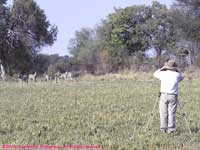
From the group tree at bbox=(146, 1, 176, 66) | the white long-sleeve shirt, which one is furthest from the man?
tree at bbox=(146, 1, 176, 66)

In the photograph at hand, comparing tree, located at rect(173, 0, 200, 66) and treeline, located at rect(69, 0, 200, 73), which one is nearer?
tree, located at rect(173, 0, 200, 66)

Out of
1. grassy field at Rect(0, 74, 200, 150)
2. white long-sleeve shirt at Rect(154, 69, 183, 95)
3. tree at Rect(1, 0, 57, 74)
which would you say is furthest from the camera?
tree at Rect(1, 0, 57, 74)

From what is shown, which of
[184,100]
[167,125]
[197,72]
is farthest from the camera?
[197,72]

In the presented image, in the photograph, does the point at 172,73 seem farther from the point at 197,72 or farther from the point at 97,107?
the point at 197,72

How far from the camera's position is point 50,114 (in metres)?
15.9

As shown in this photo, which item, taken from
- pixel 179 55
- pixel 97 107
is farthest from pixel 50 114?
pixel 179 55

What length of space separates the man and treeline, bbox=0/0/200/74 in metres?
27.8

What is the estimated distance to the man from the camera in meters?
12.4

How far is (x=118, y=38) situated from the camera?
75125 millimetres

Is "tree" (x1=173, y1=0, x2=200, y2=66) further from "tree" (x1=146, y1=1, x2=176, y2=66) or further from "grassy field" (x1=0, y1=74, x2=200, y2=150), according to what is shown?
"tree" (x1=146, y1=1, x2=176, y2=66)

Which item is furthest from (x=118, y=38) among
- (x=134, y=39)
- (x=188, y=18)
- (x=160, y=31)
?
(x=188, y=18)

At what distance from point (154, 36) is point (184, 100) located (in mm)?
55694

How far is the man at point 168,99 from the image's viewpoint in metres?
12.4

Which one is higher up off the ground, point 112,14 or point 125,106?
point 112,14
